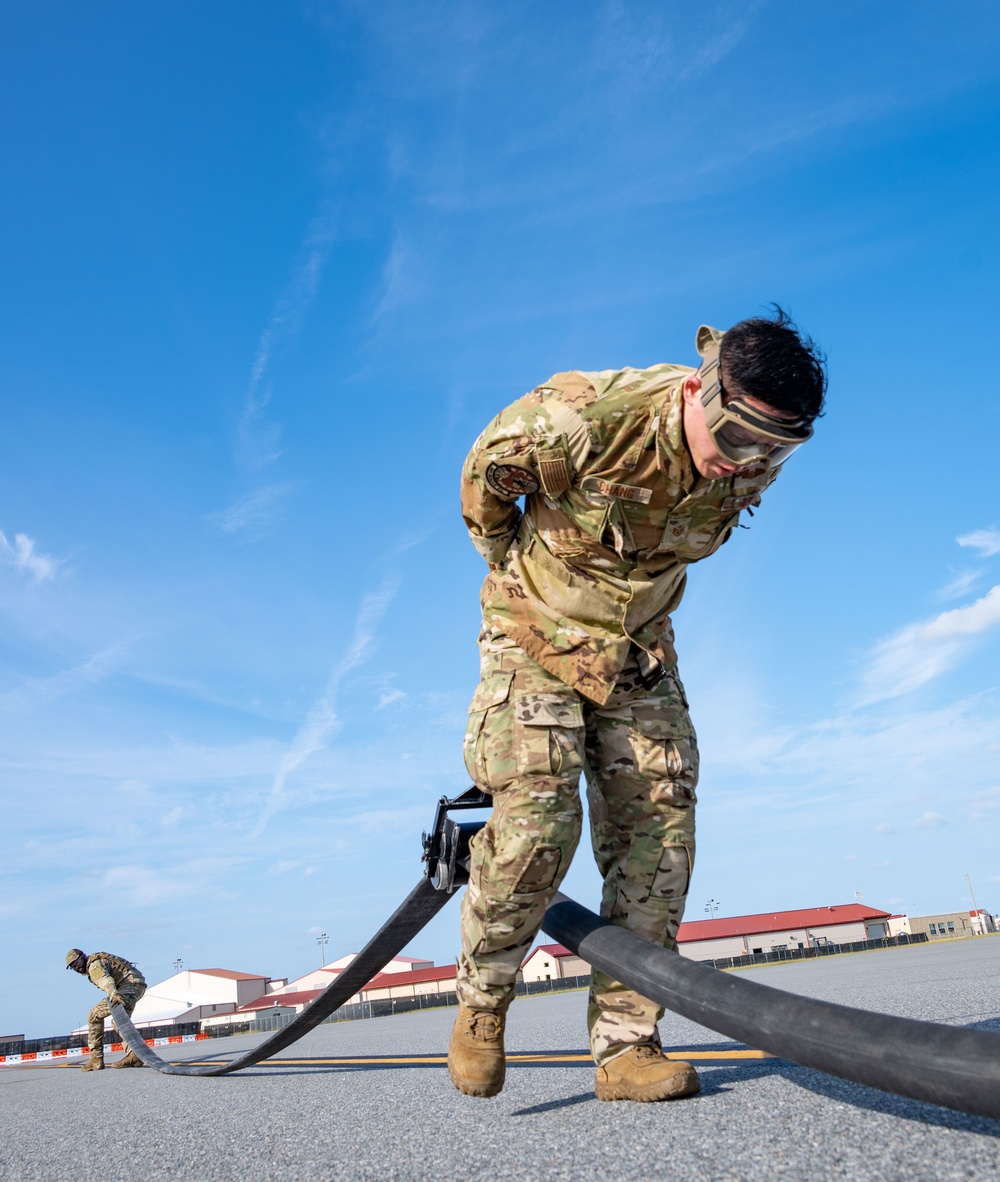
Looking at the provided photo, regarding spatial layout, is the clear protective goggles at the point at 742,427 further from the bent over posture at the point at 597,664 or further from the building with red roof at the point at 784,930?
the building with red roof at the point at 784,930

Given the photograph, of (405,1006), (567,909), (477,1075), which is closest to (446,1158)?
(477,1075)

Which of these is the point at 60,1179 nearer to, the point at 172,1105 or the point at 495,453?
the point at 172,1105

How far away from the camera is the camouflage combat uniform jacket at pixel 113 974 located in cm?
1047

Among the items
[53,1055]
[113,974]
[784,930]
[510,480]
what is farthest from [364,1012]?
[784,930]

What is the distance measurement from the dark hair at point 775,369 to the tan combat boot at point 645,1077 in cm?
158

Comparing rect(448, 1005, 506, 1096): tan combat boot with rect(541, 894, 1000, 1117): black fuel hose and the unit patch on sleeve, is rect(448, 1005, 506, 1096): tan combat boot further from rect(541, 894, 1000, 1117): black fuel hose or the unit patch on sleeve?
the unit patch on sleeve

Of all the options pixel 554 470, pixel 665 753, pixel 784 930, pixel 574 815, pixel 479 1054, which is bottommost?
pixel 784 930

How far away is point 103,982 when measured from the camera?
10.4 m

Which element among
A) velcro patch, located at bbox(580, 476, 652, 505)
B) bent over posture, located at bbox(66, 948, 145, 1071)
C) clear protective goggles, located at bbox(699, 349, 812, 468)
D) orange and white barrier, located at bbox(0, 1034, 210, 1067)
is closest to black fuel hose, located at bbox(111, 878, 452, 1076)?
velcro patch, located at bbox(580, 476, 652, 505)

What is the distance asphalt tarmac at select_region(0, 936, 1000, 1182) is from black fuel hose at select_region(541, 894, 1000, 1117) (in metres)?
0.19

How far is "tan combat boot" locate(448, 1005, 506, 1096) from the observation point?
2275mm

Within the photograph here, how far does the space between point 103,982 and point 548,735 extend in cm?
1027

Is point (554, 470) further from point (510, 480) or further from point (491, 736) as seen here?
point (491, 736)

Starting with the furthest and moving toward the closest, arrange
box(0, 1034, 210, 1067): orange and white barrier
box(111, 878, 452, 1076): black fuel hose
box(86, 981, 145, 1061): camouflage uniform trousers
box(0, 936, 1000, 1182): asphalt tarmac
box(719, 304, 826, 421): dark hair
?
box(0, 1034, 210, 1067): orange and white barrier, box(86, 981, 145, 1061): camouflage uniform trousers, box(111, 878, 452, 1076): black fuel hose, box(719, 304, 826, 421): dark hair, box(0, 936, 1000, 1182): asphalt tarmac
